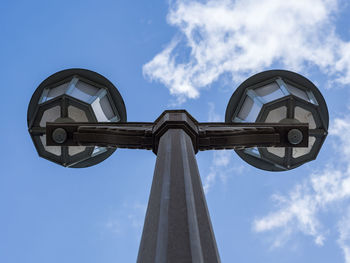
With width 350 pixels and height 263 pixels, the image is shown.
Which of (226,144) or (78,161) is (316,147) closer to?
(226,144)

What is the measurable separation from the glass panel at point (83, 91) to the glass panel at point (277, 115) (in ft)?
14.4

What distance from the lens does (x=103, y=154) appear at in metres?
12.0

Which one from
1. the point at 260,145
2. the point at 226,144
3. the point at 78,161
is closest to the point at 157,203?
the point at 226,144

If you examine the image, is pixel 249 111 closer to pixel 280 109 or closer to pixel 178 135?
pixel 280 109

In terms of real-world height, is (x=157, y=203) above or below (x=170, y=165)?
below

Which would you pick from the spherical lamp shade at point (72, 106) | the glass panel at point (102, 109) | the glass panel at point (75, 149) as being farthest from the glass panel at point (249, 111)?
the glass panel at point (75, 149)

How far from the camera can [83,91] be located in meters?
10.7

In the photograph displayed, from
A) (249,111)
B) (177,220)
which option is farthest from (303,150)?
(177,220)

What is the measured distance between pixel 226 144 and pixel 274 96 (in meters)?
2.53

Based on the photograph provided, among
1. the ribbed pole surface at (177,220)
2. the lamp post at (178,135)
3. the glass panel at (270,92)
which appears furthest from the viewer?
the glass panel at (270,92)

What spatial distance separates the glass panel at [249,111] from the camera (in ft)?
34.6

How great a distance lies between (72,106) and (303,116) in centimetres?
557

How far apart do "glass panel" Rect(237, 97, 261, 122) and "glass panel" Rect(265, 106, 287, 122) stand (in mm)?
305

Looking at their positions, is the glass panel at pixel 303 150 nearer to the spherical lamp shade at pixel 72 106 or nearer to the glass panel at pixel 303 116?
the glass panel at pixel 303 116
